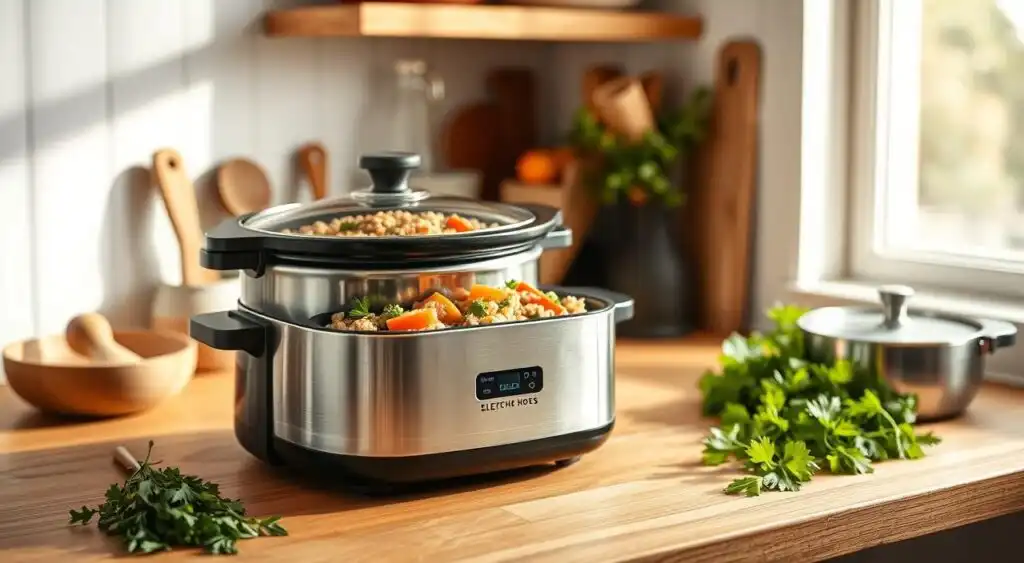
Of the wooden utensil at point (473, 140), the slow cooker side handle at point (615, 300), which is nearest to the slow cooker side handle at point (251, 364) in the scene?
the slow cooker side handle at point (615, 300)

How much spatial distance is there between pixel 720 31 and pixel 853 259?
433 mm

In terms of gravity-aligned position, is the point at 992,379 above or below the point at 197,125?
below

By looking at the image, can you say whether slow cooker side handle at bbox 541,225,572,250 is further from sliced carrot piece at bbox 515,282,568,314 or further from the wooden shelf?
the wooden shelf

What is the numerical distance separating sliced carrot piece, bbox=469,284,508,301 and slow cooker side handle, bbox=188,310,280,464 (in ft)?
0.71

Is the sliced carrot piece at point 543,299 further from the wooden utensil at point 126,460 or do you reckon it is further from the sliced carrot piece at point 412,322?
the wooden utensil at point 126,460

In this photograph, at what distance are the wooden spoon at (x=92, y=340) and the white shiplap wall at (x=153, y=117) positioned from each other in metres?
0.24

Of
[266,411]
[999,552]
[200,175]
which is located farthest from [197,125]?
[999,552]

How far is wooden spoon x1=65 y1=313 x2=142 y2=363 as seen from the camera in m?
1.63

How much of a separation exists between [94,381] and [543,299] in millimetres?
597

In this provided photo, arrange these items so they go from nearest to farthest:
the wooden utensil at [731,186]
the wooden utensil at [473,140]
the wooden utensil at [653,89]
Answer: the wooden utensil at [731,186]
the wooden utensil at [653,89]
the wooden utensil at [473,140]

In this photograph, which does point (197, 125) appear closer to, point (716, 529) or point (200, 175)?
point (200, 175)

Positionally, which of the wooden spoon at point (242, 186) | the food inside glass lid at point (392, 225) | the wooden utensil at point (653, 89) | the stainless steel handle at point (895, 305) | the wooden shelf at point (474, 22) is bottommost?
the stainless steel handle at point (895, 305)

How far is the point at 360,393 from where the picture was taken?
4.08 ft

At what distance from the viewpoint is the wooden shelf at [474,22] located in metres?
1.83
